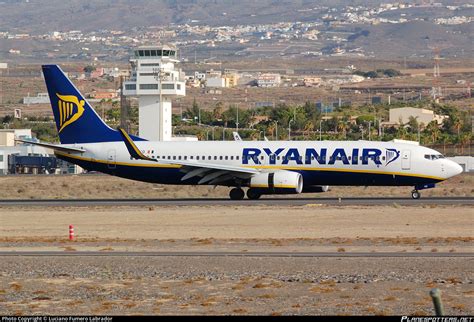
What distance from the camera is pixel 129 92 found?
125m

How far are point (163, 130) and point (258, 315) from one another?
9615 centimetres

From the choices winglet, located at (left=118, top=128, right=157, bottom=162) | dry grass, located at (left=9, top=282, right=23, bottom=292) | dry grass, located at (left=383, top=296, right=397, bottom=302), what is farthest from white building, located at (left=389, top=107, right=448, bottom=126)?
dry grass, located at (left=383, top=296, right=397, bottom=302)

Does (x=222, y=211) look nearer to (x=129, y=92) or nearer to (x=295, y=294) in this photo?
(x=295, y=294)

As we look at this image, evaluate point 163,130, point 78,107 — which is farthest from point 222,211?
point 163,130

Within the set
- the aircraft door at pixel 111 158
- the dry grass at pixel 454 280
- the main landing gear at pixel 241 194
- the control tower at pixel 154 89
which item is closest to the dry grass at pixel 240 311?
the dry grass at pixel 454 280

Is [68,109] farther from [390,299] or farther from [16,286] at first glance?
[390,299]

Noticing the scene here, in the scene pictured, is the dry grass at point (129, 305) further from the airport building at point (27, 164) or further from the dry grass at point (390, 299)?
the airport building at point (27, 164)

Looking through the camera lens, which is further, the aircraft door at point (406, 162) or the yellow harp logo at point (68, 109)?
the yellow harp logo at point (68, 109)

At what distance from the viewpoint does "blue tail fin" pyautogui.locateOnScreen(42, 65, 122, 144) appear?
71438 mm

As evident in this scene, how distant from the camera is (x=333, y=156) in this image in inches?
2579

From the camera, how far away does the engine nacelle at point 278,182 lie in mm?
64625

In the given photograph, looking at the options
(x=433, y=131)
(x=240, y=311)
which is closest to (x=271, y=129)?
(x=433, y=131)

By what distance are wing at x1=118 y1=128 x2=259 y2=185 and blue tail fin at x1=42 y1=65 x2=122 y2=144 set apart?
393 cm

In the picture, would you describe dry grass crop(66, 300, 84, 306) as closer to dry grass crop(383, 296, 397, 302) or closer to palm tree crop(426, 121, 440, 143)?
dry grass crop(383, 296, 397, 302)
